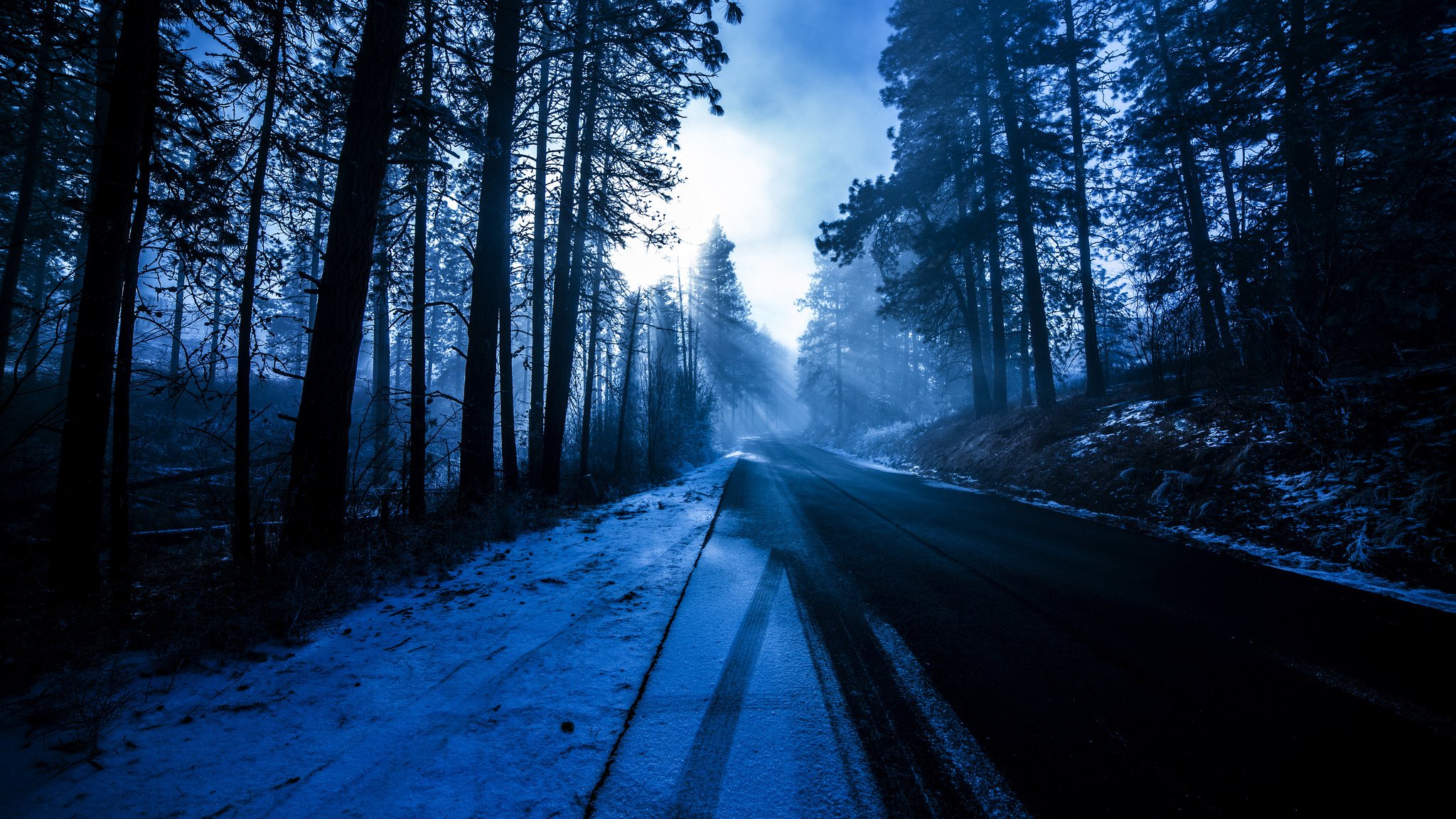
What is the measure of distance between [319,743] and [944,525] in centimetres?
596

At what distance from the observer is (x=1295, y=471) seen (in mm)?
5426

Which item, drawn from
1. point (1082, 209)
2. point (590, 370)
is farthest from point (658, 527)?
point (1082, 209)

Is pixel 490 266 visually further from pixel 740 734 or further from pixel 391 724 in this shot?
pixel 740 734

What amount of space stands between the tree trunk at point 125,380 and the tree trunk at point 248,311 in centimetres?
67

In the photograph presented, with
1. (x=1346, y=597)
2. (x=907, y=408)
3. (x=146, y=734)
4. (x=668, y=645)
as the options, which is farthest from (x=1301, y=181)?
(x=907, y=408)

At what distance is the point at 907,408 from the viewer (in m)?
31.8

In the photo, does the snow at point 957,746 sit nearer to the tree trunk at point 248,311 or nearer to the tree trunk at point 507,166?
the tree trunk at point 248,311

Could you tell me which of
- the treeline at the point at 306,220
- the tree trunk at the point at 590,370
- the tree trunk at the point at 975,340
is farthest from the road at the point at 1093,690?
the tree trunk at the point at 975,340

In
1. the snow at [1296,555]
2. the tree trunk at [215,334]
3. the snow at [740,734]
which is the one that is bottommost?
the snow at [740,734]

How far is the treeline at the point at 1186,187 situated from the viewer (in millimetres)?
6414

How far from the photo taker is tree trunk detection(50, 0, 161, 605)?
11.8 ft

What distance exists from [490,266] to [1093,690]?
26.0 ft

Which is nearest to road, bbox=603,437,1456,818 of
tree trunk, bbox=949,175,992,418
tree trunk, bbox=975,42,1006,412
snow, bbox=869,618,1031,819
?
snow, bbox=869,618,1031,819

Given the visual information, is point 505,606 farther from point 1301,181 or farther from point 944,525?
point 1301,181
